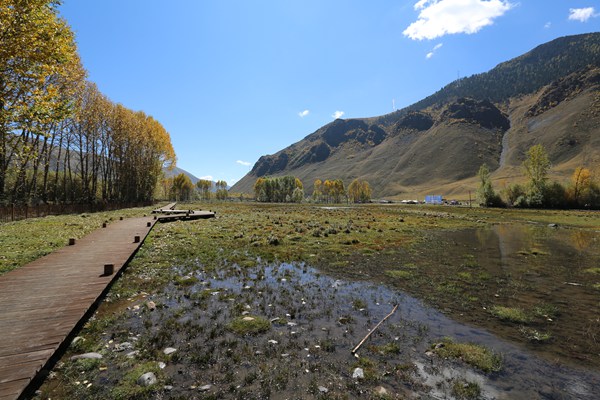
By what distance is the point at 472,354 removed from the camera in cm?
745

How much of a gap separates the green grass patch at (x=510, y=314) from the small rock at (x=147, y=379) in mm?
10975

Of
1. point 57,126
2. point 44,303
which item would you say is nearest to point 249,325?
point 44,303

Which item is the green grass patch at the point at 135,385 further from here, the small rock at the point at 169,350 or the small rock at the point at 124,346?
the small rock at the point at 124,346

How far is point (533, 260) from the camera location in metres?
19.3

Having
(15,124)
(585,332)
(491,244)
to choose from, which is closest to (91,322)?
(585,332)

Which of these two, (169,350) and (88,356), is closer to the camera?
(88,356)

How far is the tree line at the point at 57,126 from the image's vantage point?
16.7 m

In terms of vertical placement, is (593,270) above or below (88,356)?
below

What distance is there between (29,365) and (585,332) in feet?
49.2

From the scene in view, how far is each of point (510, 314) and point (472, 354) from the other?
13.4ft

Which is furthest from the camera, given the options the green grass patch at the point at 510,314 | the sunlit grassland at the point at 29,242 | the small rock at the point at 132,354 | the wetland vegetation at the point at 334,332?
the sunlit grassland at the point at 29,242

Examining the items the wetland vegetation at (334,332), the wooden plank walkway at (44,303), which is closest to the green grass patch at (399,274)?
the wetland vegetation at (334,332)

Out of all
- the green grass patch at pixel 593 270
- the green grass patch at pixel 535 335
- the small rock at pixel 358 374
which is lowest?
the green grass patch at pixel 593 270

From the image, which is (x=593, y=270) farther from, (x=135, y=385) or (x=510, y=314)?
(x=135, y=385)
